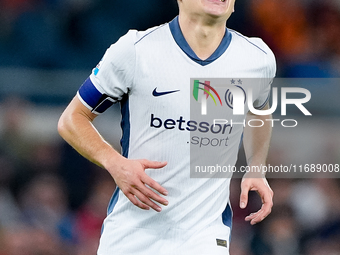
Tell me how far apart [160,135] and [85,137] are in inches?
14.9

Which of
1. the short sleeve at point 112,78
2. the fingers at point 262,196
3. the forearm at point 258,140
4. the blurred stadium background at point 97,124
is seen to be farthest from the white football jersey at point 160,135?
the blurred stadium background at point 97,124

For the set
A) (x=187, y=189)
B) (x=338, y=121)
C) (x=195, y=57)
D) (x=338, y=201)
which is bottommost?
(x=338, y=201)

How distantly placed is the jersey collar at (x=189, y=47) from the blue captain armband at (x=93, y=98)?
0.45 meters

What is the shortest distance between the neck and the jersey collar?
0.02m

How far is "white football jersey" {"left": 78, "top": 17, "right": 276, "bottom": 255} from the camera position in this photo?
9.18 ft

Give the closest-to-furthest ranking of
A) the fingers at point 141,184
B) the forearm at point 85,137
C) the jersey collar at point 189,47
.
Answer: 1. the fingers at point 141,184
2. the forearm at point 85,137
3. the jersey collar at point 189,47

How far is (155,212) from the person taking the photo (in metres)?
2.82

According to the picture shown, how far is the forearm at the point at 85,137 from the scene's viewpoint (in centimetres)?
264

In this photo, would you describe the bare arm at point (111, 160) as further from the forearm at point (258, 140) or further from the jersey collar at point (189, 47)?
the forearm at point (258, 140)

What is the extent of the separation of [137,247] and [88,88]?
841 mm

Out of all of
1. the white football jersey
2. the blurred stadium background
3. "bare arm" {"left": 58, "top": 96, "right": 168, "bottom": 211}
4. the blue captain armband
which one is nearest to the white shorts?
the white football jersey

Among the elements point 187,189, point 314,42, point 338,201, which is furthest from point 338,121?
point 187,189

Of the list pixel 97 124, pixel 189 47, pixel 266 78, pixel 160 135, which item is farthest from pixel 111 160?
pixel 97 124

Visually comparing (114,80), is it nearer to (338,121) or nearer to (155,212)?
(155,212)
